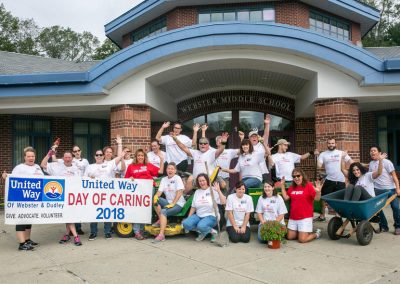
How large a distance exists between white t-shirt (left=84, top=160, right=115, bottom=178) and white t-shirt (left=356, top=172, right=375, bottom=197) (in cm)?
472

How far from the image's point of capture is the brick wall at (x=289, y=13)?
14305 mm

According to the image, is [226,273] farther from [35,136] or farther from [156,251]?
[35,136]

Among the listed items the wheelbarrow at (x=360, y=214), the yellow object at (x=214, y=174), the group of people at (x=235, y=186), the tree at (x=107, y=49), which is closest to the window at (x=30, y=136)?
the group of people at (x=235, y=186)

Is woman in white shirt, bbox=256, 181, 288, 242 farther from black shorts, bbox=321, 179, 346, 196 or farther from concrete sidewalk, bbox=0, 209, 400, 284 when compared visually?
black shorts, bbox=321, 179, 346, 196

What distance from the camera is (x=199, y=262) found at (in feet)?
18.5

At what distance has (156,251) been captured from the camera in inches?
249

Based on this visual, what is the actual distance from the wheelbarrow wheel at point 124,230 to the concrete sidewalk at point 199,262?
202 millimetres

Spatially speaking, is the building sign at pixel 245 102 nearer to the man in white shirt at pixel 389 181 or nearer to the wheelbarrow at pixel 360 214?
the man in white shirt at pixel 389 181

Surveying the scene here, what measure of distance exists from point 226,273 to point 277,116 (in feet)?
30.3

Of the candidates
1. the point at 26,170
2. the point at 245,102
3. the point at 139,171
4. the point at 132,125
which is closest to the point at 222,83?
the point at 245,102

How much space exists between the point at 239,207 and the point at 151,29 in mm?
11665

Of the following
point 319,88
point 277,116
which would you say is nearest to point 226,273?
point 319,88

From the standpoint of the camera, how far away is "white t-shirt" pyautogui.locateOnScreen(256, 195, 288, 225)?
6.82 meters

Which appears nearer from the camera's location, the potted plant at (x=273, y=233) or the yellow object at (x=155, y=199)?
the potted plant at (x=273, y=233)
